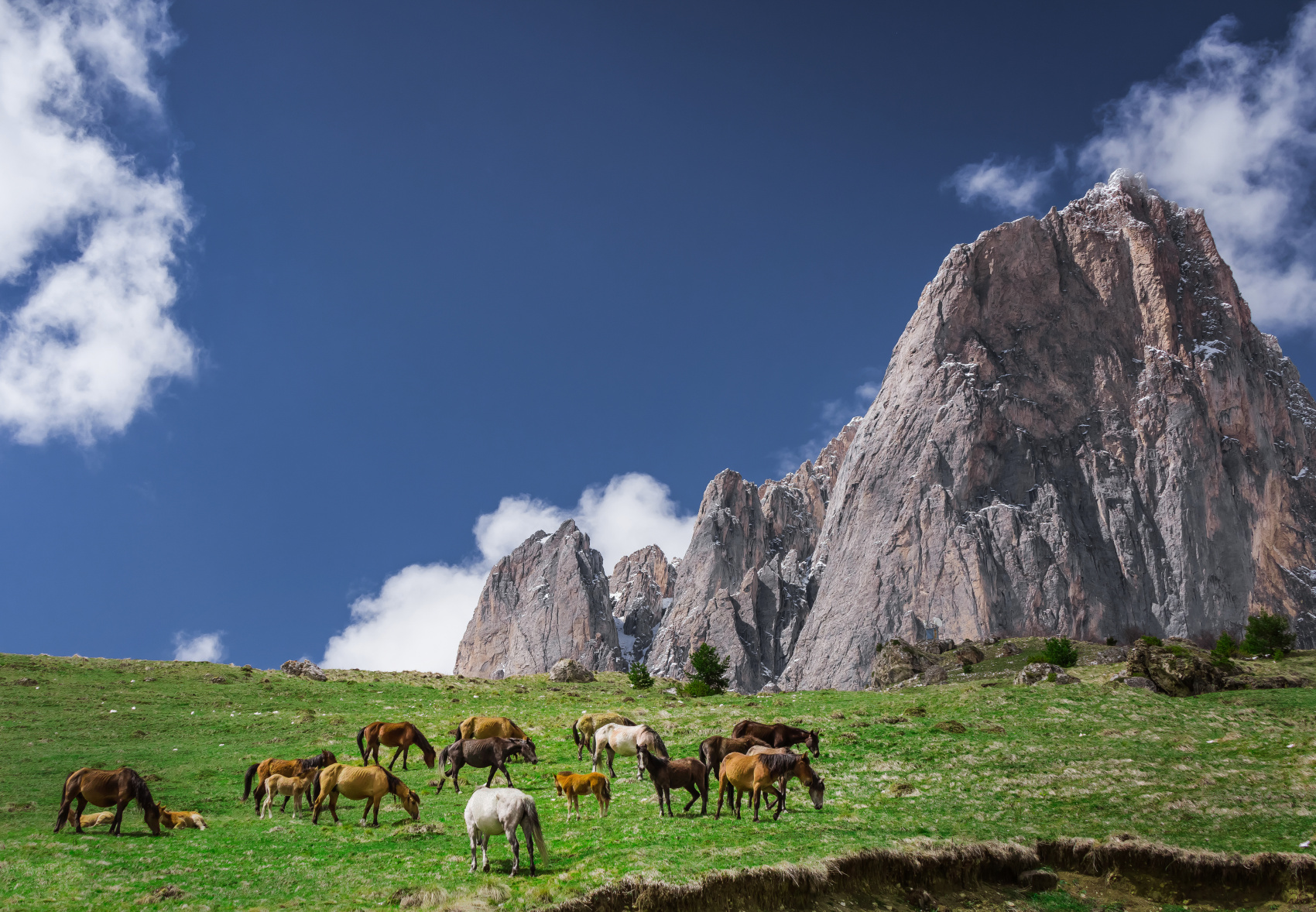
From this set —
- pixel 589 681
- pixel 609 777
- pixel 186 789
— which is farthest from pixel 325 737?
pixel 589 681

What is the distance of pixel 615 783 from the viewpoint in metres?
25.9

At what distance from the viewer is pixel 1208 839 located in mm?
19766

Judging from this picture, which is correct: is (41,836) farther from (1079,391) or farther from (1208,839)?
(1079,391)

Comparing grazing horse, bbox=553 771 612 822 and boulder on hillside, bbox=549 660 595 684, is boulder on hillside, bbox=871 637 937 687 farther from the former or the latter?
grazing horse, bbox=553 771 612 822

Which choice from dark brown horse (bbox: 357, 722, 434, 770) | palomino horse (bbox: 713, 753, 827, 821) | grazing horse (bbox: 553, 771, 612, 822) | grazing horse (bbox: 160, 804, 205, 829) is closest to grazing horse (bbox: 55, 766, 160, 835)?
grazing horse (bbox: 160, 804, 205, 829)

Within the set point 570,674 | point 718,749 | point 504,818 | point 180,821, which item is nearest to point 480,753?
point 718,749

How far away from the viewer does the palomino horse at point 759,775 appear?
66.6 feet

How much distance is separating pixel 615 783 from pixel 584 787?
5.03 m

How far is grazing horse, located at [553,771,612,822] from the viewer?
20.7 metres

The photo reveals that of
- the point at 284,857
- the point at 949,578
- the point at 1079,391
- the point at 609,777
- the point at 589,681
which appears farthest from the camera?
the point at 1079,391

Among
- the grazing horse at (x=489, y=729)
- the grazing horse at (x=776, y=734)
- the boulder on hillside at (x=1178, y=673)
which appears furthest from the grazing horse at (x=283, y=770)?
the boulder on hillside at (x=1178, y=673)

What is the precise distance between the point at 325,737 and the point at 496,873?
2439 cm

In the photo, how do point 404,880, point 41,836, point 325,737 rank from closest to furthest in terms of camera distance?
point 404,880 < point 41,836 < point 325,737

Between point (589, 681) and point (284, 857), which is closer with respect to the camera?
point (284, 857)
